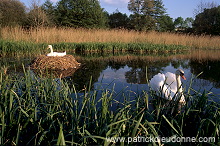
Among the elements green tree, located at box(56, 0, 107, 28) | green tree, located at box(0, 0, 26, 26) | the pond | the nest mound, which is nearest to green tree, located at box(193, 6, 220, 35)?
green tree, located at box(56, 0, 107, 28)

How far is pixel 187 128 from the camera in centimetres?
225

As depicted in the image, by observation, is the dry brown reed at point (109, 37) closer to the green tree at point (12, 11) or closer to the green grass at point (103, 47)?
the green grass at point (103, 47)

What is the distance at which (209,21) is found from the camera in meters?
29.3

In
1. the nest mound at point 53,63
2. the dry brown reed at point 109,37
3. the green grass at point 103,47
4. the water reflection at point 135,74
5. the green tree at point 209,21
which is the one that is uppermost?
the green tree at point 209,21

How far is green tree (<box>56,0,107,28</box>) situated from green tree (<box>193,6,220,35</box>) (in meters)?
16.3

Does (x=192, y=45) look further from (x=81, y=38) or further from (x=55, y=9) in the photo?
(x=55, y=9)

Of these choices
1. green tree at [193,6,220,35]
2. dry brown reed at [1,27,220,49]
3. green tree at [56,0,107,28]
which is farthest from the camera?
green tree at [56,0,107,28]

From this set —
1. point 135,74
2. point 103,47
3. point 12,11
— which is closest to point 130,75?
point 135,74

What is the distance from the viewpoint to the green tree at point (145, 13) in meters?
34.9

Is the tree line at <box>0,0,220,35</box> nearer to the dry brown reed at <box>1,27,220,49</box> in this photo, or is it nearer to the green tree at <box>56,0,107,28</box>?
the green tree at <box>56,0,107,28</box>

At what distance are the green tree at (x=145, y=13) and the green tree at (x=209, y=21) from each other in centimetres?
831

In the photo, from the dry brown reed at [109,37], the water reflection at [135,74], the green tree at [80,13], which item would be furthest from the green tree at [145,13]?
the water reflection at [135,74]

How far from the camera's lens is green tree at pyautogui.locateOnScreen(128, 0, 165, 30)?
3494 cm

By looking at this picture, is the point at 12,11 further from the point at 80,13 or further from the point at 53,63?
the point at 53,63
